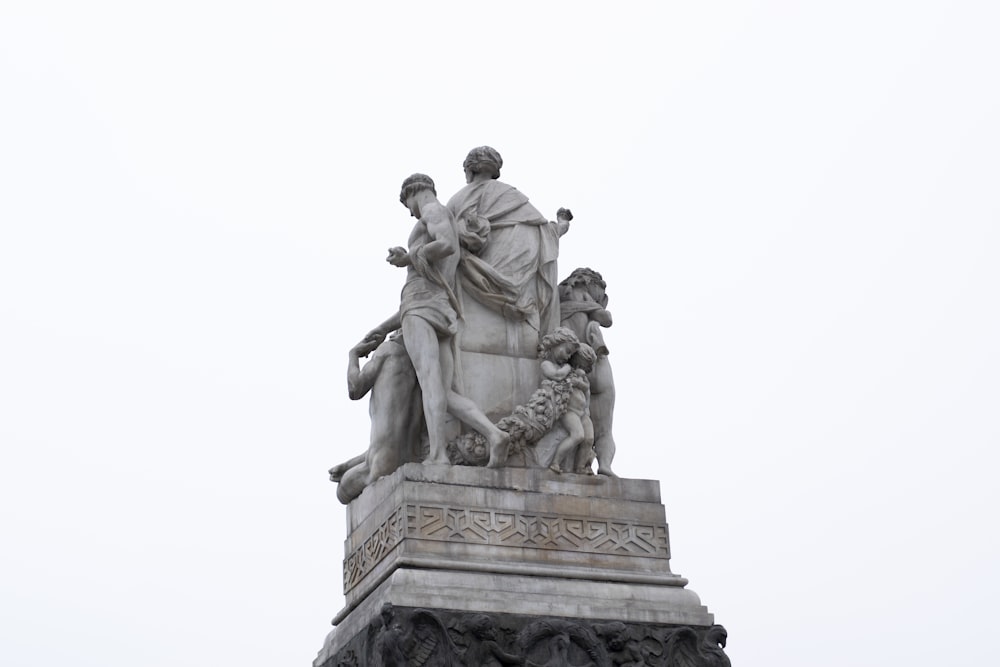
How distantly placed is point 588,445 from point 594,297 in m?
2.22

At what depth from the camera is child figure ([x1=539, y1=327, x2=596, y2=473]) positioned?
776 inches

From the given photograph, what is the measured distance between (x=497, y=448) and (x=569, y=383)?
1214mm

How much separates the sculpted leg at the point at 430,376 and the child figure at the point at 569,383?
3.93 ft

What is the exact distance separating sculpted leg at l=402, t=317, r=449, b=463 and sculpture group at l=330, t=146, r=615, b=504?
0.02 metres

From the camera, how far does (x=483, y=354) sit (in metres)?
20.4

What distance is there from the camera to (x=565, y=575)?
62.0 feet

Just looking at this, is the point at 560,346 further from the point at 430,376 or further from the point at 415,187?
the point at 415,187

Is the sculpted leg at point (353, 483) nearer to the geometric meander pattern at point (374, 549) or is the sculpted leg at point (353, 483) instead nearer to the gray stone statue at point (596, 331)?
the geometric meander pattern at point (374, 549)

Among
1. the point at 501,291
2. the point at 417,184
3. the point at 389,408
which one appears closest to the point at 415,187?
the point at 417,184

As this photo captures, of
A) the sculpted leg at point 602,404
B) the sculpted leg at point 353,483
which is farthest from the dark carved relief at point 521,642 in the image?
the sculpted leg at point 602,404

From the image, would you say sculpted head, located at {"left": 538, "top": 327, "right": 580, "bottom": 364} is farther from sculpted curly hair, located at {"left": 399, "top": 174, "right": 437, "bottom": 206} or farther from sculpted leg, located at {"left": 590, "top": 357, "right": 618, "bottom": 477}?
sculpted curly hair, located at {"left": 399, "top": 174, "right": 437, "bottom": 206}

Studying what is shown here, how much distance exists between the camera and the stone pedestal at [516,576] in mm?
18156

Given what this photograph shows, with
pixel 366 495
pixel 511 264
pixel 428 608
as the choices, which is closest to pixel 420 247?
pixel 511 264

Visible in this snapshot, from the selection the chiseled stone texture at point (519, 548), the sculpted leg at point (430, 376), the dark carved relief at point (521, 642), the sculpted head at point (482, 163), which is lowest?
the dark carved relief at point (521, 642)
